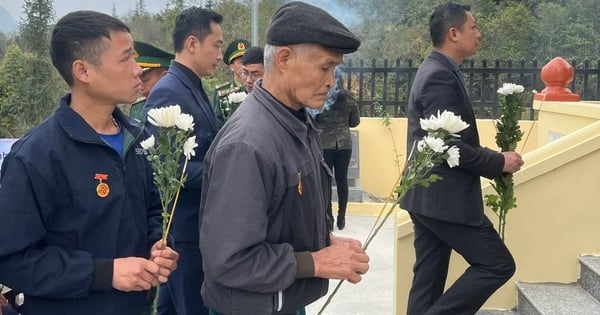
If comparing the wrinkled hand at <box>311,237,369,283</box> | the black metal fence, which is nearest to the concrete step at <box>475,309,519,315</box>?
the wrinkled hand at <box>311,237,369,283</box>

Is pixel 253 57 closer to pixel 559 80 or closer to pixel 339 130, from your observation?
pixel 339 130

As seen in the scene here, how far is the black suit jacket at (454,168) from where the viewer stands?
3484 mm

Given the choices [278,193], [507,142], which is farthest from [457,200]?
[278,193]

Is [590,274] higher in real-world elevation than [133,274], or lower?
lower

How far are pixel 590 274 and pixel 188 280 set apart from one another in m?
2.47

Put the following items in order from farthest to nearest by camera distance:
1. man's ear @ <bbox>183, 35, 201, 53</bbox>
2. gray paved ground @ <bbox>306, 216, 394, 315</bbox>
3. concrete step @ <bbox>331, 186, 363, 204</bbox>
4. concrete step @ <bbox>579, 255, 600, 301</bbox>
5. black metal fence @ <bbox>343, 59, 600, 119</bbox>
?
1. black metal fence @ <bbox>343, 59, 600, 119</bbox>
2. concrete step @ <bbox>331, 186, 363, 204</bbox>
3. gray paved ground @ <bbox>306, 216, 394, 315</bbox>
4. concrete step @ <bbox>579, 255, 600, 301</bbox>
5. man's ear @ <bbox>183, 35, 201, 53</bbox>

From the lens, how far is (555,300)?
3.88 meters

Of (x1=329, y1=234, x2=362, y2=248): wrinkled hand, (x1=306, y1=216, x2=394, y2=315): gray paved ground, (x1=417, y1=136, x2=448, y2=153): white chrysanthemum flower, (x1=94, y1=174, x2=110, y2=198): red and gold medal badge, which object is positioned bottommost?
(x1=306, y1=216, x2=394, y2=315): gray paved ground

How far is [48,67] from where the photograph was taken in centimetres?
1020

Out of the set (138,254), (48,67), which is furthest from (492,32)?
(138,254)

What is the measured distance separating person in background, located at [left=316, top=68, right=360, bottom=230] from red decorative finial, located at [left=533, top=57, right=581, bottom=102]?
2068 millimetres

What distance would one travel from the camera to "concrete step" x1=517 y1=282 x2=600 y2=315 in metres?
3.72

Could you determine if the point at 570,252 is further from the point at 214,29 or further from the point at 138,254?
the point at 138,254

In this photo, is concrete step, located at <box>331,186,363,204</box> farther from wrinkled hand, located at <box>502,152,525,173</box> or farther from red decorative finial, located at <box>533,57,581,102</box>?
wrinkled hand, located at <box>502,152,525,173</box>
